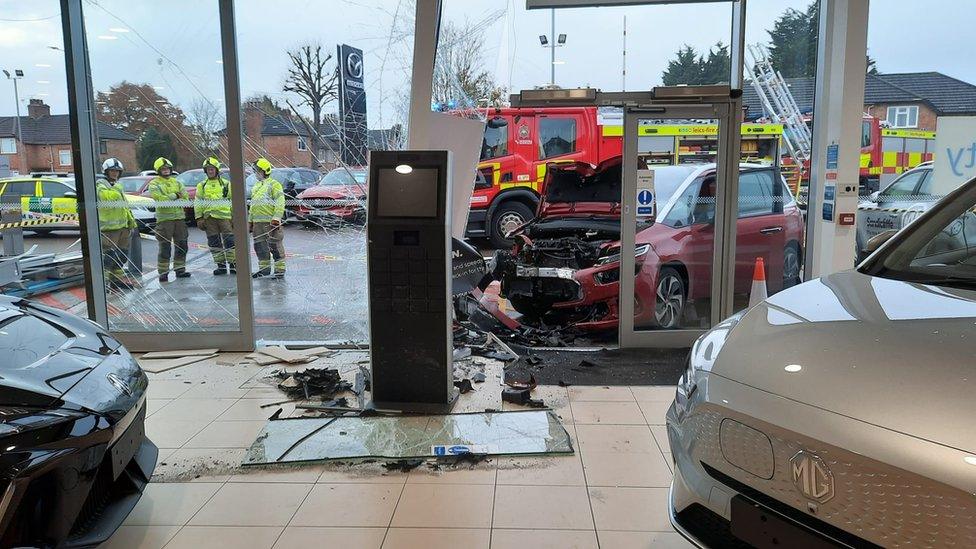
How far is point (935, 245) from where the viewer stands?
2246mm

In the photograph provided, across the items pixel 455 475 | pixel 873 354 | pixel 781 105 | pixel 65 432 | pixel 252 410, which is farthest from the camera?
pixel 781 105

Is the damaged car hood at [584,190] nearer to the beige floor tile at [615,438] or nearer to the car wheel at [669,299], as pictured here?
the car wheel at [669,299]

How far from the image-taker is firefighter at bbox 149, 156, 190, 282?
16.2 feet

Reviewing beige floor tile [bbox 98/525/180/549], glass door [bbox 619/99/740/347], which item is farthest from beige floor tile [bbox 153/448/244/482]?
glass door [bbox 619/99/740/347]

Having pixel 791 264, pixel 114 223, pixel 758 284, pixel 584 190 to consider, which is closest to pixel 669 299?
pixel 758 284

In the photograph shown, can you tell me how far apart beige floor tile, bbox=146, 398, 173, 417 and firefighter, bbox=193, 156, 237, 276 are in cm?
130

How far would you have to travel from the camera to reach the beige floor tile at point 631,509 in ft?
8.03

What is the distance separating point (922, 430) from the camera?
1292mm

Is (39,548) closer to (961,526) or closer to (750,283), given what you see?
(961,526)

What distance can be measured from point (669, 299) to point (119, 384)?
3.88 meters

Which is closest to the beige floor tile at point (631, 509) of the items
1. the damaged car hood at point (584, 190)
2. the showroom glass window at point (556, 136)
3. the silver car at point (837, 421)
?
the silver car at point (837, 421)

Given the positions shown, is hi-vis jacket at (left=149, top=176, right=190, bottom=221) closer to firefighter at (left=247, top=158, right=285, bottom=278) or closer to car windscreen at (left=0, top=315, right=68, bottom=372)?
firefighter at (left=247, top=158, right=285, bottom=278)

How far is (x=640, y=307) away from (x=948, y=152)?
8.87 feet

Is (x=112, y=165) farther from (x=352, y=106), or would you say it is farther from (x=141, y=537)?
(x=141, y=537)
